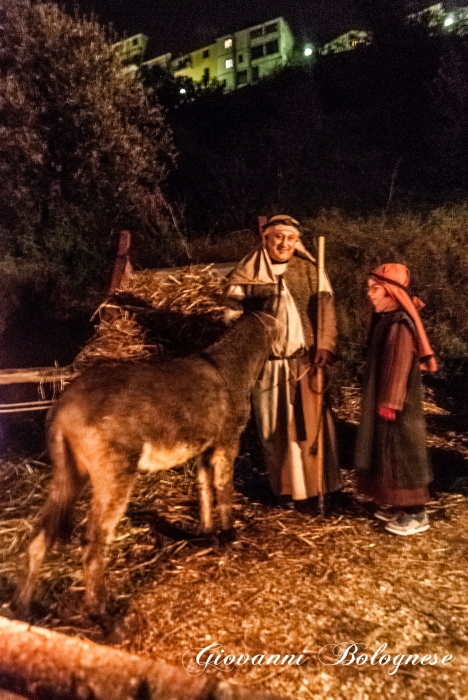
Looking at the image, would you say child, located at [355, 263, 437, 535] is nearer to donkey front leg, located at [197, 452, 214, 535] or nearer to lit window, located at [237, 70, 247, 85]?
donkey front leg, located at [197, 452, 214, 535]

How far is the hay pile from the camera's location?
5.42 meters


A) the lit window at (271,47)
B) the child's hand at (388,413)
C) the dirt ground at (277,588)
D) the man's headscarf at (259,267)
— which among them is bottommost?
the dirt ground at (277,588)

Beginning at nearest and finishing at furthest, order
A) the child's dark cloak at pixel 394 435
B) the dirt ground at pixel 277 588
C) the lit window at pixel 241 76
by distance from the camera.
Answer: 1. the dirt ground at pixel 277 588
2. the child's dark cloak at pixel 394 435
3. the lit window at pixel 241 76

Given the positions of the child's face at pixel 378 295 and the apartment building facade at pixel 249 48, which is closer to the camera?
the child's face at pixel 378 295

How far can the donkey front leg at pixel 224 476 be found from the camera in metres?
3.98

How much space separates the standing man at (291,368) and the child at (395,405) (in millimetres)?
379

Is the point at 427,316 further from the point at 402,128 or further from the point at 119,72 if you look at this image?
the point at 402,128

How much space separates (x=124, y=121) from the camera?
46.2ft

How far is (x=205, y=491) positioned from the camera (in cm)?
414

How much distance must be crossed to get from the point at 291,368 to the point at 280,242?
1021 millimetres

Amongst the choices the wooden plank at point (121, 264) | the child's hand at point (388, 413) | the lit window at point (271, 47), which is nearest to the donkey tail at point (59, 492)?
the child's hand at point (388, 413)

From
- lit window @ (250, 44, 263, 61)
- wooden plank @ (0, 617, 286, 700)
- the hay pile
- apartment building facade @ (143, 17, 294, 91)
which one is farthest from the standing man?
lit window @ (250, 44, 263, 61)

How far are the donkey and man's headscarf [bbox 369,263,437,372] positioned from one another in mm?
1463

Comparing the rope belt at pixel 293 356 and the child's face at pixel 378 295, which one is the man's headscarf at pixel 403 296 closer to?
the child's face at pixel 378 295
